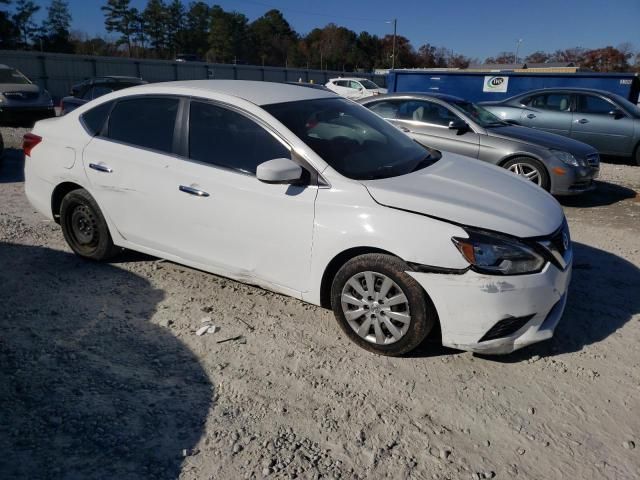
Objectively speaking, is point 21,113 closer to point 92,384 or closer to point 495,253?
point 92,384

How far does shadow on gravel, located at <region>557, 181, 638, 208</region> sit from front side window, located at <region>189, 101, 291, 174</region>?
5.41 meters

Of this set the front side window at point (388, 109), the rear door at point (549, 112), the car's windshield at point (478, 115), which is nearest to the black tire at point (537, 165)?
the car's windshield at point (478, 115)

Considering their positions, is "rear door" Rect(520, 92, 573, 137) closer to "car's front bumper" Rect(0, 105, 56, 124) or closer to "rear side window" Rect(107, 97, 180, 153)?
"rear side window" Rect(107, 97, 180, 153)

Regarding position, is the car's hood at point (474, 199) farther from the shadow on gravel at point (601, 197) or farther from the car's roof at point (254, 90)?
the shadow on gravel at point (601, 197)

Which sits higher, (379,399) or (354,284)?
(354,284)

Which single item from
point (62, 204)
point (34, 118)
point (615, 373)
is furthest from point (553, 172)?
point (34, 118)

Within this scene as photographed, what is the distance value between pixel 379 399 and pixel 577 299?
2182 millimetres

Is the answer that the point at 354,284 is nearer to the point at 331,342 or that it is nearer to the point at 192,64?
the point at 331,342

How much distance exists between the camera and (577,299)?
163 inches

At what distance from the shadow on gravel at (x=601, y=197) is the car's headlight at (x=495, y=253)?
193 inches

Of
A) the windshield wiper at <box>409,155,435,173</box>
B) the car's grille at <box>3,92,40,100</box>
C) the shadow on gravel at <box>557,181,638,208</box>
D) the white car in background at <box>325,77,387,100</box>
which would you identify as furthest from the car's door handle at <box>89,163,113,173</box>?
the white car in background at <box>325,77,387,100</box>

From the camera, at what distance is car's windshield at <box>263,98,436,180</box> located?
3539 millimetres

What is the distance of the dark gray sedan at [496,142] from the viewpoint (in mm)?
6918

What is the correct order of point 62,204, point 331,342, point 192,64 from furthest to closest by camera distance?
point 192,64
point 62,204
point 331,342
